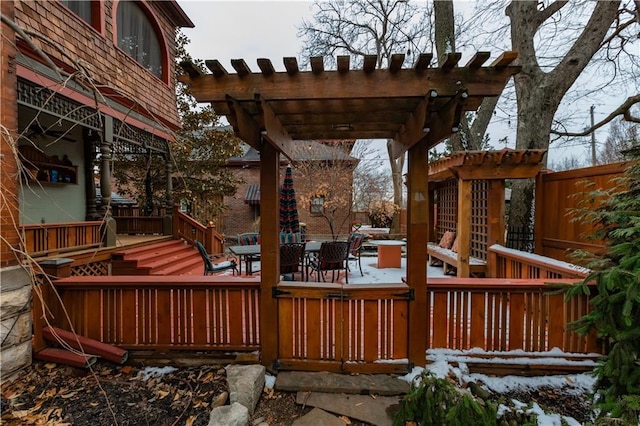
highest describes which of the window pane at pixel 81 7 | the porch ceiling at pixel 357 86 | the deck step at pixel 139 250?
the window pane at pixel 81 7

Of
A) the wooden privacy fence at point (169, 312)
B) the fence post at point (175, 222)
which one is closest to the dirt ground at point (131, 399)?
the wooden privacy fence at point (169, 312)

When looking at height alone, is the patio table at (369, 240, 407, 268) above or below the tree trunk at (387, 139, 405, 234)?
below

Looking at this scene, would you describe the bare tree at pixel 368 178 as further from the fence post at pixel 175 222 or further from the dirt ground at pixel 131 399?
the dirt ground at pixel 131 399

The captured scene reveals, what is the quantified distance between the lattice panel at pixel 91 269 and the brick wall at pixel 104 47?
123 inches

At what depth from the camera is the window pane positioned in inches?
215

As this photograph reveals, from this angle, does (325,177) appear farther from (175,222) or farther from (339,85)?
(339,85)

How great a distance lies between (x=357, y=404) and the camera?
8.72 feet

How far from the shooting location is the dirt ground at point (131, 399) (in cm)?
250

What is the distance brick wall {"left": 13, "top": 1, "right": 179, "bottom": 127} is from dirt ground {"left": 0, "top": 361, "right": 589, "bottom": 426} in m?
2.85

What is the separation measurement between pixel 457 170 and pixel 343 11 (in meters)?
11.5

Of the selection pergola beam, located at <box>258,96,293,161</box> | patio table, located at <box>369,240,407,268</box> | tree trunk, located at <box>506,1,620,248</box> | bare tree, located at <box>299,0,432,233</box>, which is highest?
bare tree, located at <box>299,0,432,233</box>

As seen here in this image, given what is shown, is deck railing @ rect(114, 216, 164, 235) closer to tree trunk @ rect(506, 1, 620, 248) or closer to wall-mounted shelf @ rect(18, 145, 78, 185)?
wall-mounted shelf @ rect(18, 145, 78, 185)


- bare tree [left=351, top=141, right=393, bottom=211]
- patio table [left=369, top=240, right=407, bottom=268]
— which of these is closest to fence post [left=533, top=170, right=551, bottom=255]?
patio table [left=369, top=240, right=407, bottom=268]

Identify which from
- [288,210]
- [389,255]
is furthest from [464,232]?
[288,210]
